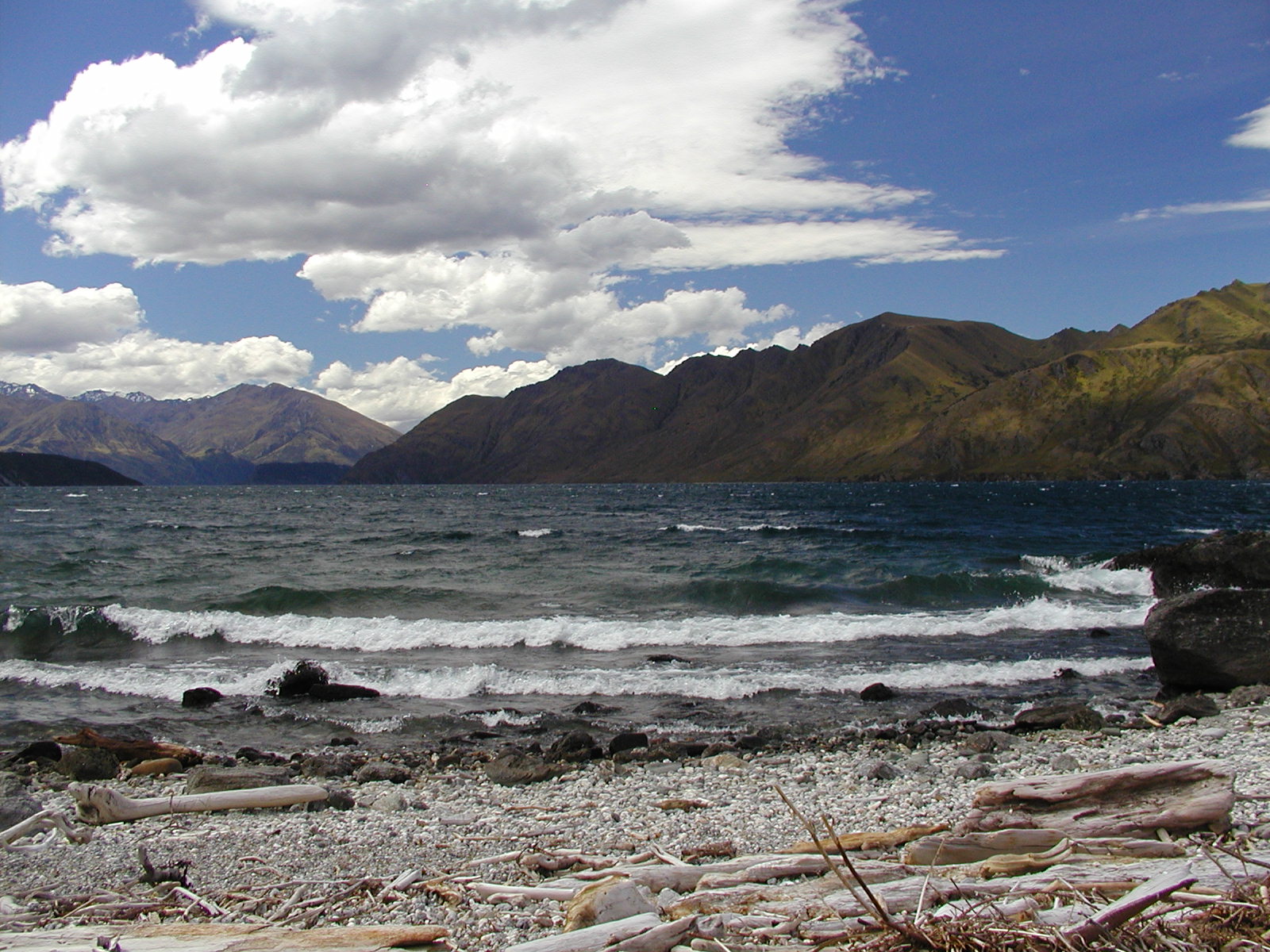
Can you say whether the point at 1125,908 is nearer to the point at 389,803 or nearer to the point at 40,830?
the point at 389,803

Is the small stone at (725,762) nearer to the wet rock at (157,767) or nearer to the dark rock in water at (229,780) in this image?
the dark rock in water at (229,780)

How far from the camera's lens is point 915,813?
884 centimetres

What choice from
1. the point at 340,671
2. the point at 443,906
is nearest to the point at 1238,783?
the point at 443,906

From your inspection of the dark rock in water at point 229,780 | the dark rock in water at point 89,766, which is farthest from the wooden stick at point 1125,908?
the dark rock in water at point 89,766

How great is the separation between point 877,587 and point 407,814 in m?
26.1

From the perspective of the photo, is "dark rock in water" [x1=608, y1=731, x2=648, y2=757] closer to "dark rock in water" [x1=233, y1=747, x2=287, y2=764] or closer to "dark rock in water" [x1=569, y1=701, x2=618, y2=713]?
"dark rock in water" [x1=569, y1=701, x2=618, y2=713]

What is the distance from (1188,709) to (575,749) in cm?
1119

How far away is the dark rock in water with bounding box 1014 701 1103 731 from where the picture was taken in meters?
13.4

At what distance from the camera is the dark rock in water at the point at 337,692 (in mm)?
17062

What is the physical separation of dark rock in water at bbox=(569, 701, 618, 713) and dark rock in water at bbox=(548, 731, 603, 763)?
265 cm

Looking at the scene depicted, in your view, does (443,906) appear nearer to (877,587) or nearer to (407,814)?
(407,814)

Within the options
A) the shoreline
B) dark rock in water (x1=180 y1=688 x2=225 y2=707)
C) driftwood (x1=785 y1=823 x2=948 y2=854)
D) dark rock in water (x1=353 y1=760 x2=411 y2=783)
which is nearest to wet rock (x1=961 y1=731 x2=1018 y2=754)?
the shoreline

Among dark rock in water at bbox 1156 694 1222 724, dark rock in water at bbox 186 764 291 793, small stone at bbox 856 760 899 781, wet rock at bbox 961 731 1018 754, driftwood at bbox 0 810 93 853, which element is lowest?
dark rock in water at bbox 1156 694 1222 724

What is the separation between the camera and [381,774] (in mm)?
11250
